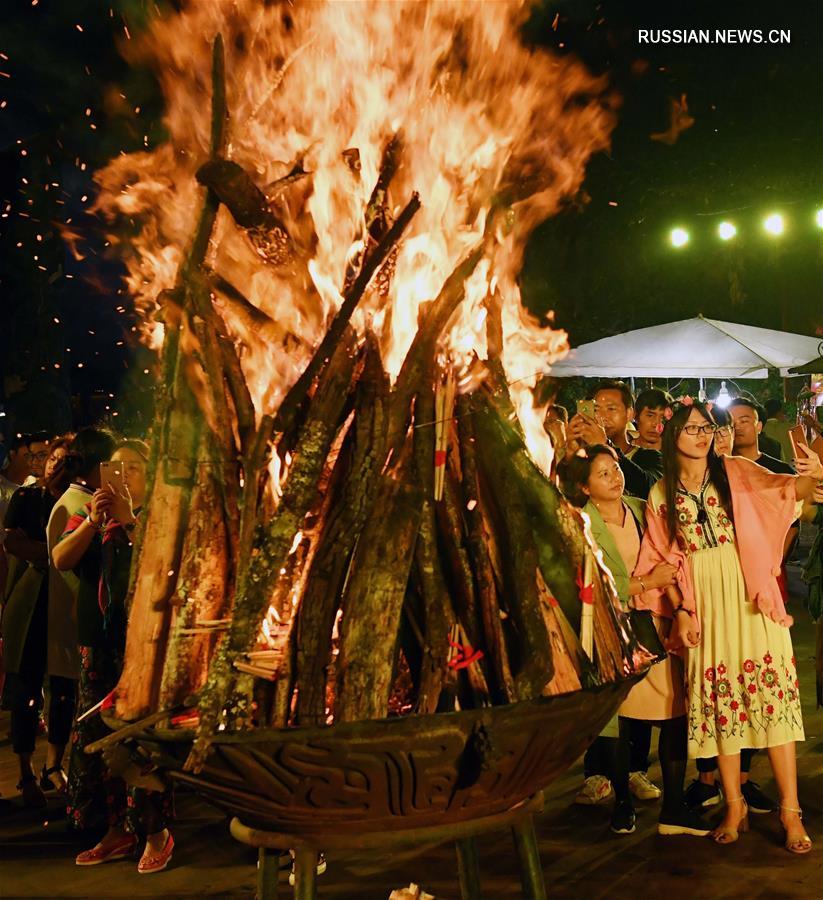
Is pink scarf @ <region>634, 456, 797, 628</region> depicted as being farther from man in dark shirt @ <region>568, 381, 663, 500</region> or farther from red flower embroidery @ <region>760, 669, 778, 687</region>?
man in dark shirt @ <region>568, 381, 663, 500</region>

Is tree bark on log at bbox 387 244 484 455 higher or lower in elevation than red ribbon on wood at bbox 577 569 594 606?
higher

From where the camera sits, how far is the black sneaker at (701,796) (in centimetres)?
505

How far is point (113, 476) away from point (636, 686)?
277 centimetres

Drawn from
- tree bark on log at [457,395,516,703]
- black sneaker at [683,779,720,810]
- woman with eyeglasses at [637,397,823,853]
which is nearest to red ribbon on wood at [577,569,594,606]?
tree bark on log at [457,395,516,703]

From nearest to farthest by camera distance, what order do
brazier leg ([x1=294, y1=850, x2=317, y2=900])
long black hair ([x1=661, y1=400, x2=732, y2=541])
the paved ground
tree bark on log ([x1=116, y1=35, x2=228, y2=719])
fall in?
1. brazier leg ([x1=294, y1=850, x2=317, y2=900])
2. tree bark on log ([x1=116, y1=35, x2=228, y2=719])
3. the paved ground
4. long black hair ([x1=661, y1=400, x2=732, y2=541])

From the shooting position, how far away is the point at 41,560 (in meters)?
5.78

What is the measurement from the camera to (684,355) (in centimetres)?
1127

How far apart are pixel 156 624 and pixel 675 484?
8.88 feet

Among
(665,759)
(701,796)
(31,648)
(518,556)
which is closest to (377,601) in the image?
(518,556)

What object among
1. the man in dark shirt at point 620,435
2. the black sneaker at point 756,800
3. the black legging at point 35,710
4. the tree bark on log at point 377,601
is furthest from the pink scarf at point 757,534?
the black legging at point 35,710

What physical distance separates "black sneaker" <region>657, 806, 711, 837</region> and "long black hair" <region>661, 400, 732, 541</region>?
4.57 feet

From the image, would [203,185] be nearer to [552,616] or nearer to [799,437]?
[552,616]

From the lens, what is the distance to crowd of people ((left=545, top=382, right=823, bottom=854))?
4.45m

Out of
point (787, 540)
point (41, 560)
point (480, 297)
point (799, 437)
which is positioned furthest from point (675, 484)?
point (41, 560)
